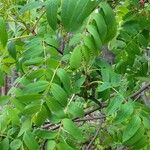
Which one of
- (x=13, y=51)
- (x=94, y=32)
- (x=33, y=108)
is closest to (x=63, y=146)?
(x=33, y=108)

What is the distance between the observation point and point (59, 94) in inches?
52.6

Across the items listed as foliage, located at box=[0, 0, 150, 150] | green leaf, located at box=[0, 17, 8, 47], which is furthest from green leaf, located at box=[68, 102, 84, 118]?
green leaf, located at box=[0, 17, 8, 47]

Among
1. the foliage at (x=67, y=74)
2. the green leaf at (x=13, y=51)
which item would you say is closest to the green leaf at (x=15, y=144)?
the foliage at (x=67, y=74)

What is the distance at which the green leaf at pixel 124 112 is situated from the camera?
140 centimetres

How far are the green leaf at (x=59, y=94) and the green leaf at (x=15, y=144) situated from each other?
225 mm

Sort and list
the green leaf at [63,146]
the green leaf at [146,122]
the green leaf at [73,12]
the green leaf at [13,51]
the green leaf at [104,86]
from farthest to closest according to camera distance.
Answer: the green leaf at [13,51], the green leaf at [104,86], the green leaf at [146,122], the green leaf at [63,146], the green leaf at [73,12]

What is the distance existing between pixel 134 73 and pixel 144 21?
36 centimetres

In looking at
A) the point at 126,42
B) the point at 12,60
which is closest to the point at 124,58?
the point at 126,42

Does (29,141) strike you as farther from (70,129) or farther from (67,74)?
(67,74)

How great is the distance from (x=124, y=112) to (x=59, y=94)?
9.4 inches

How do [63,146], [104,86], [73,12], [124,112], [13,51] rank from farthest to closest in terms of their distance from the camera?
[13,51]
[104,86]
[124,112]
[63,146]
[73,12]

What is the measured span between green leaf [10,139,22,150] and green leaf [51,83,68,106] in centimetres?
23

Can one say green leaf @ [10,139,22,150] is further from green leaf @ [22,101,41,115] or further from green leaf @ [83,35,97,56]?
green leaf @ [83,35,97,56]

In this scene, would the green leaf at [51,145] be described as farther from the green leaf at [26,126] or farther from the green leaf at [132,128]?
the green leaf at [132,128]
